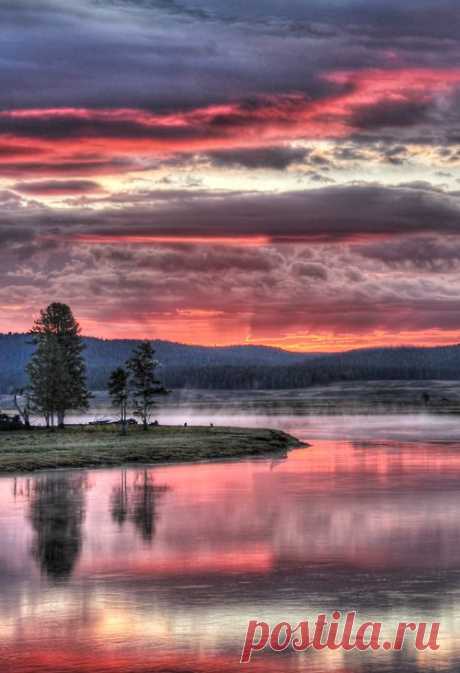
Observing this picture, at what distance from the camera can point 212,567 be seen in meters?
28.8

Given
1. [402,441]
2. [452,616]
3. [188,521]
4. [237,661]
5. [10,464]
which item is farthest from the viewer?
[402,441]

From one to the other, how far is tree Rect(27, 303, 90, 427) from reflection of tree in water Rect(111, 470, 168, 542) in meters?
47.8

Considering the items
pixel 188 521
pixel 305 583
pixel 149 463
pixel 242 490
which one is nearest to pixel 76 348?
pixel 149 463

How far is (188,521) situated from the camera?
1527 inches

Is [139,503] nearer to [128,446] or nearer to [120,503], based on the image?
[120,503]

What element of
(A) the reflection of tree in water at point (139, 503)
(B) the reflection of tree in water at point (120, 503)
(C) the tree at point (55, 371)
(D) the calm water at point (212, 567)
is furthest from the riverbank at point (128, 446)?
(D) the calm water at point (212, 567)

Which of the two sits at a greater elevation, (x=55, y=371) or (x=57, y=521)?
(x=55, y=371)

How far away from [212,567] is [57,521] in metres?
11.8

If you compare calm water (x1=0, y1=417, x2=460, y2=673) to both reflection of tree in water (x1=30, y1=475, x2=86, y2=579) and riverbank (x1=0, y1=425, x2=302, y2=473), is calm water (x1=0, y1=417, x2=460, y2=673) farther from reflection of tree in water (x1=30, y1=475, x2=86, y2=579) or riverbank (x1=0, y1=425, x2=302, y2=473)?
riverbank (x1=0, y1=425, x2=302, y2=473)

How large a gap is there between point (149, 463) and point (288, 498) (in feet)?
78.9

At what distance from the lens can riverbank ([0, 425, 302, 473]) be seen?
6750cm

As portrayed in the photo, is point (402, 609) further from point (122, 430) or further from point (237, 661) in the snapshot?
point (122, 430)

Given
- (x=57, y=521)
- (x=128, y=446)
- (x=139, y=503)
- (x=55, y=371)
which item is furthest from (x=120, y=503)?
(x=55, y=371)

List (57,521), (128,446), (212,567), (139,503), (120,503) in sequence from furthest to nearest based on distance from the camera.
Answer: (128,446) → (120,503) → (139,503) → (57,521) → (212,567)
